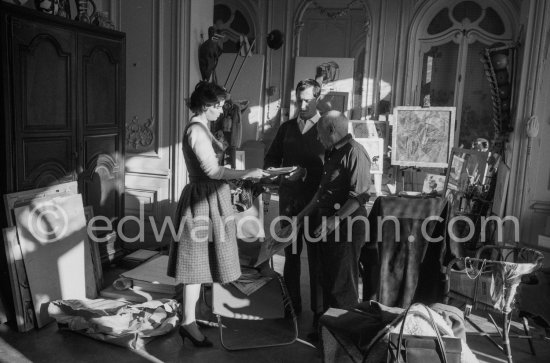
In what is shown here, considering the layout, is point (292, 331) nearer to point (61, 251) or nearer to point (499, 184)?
point (61, 251)

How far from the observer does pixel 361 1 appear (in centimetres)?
721

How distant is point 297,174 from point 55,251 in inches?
72.4

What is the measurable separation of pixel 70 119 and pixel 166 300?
5.36ft

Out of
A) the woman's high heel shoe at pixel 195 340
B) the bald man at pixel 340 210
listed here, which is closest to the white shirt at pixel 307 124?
the bald man at pixel 340 210

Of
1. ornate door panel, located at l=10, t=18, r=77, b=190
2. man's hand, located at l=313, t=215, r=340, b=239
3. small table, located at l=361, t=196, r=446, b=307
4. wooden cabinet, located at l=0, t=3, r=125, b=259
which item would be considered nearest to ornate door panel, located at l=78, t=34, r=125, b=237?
wooden cabinet, located at l=0, t=3, r=125, b=259

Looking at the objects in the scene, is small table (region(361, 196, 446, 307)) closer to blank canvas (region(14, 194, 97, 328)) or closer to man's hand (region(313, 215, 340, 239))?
man's hand (region(313, 215, 340, 239))

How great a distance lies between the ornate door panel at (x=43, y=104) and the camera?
11.9 feet

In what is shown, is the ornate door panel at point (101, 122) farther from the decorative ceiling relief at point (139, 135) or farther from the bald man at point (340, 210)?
the bald man at point (340, 210)

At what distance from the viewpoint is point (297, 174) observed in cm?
350

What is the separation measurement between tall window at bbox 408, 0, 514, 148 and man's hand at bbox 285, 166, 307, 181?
377 centimetres

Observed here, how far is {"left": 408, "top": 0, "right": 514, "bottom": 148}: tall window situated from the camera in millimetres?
6777

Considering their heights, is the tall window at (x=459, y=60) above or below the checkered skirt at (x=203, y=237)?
above

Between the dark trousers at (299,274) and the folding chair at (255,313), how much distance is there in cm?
13

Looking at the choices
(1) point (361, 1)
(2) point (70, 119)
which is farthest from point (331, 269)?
(1) point (361, 1)
